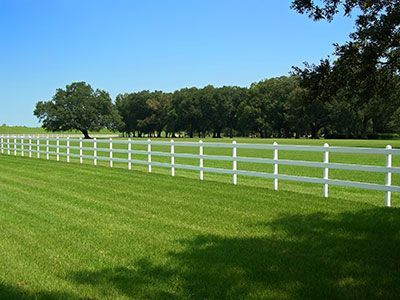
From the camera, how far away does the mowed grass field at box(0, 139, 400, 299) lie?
566cm

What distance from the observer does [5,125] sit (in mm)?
173500

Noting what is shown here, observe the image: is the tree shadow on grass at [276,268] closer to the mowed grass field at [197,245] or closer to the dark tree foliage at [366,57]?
the mowed grass field at [197,245]

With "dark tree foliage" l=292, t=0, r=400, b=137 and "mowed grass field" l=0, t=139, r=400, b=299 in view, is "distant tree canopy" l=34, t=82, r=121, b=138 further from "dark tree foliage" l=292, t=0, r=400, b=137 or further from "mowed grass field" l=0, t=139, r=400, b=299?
"dark tree foliage" l=292, t=0, r=400, b=137

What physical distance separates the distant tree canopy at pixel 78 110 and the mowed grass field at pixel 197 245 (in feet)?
321

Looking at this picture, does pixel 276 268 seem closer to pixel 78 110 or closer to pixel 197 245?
pixel 197 245

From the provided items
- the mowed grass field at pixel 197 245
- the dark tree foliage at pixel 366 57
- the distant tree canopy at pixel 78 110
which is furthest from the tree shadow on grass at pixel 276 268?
the distant tree canopy at pixel 78 110

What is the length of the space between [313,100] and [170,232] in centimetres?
328

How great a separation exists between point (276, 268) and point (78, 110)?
347ft

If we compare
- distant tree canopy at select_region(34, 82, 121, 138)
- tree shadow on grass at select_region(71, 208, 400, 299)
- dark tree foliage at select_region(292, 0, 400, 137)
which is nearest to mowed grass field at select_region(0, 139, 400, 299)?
tree shadow on grass at select_region(71, 208, 400, 299)

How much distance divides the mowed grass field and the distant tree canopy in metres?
97.7

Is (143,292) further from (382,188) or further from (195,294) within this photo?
(382,188)

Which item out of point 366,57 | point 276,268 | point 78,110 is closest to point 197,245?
point 276,268

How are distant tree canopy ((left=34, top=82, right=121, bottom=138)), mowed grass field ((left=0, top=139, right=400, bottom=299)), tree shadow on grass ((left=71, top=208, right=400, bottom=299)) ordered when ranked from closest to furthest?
tree shadow on grass ((left=71, top=208, right=400, bottom=299)), mowed grass field ((left=0, top=139, right=400, bottom=299)), distant tree canopy ((left=34, top=82, right=121, bottom=138))

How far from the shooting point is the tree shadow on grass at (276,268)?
552 centimetres
